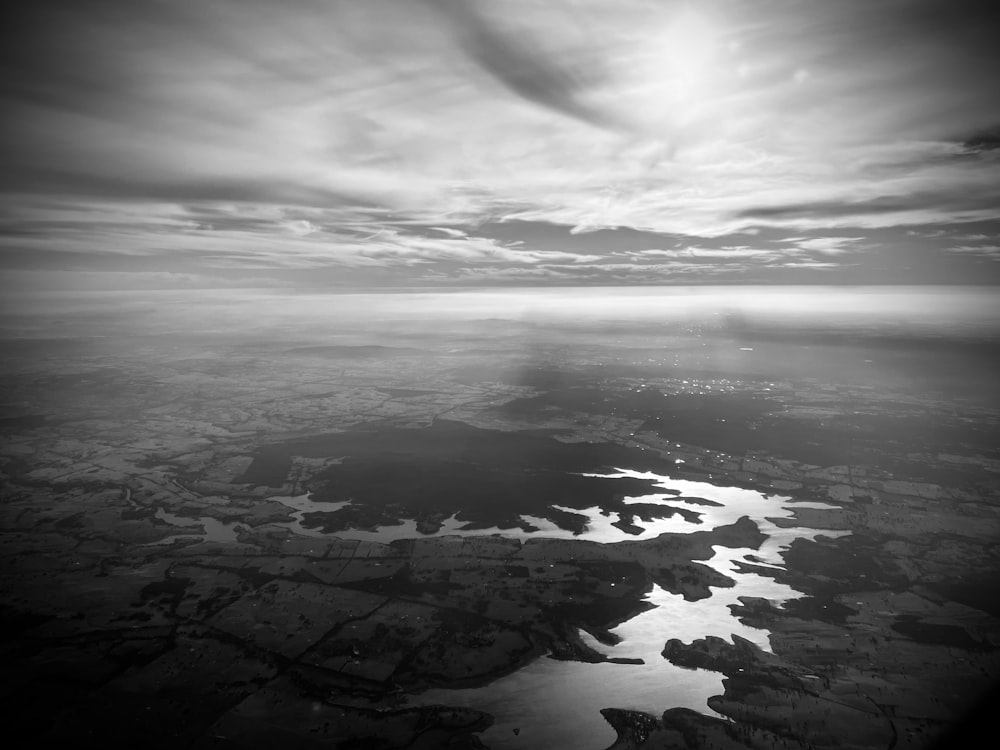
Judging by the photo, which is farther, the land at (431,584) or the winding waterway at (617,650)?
the winding waterway at (617,650)

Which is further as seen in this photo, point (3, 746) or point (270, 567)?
point (270, 567)

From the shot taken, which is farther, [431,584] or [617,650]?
[431,584]

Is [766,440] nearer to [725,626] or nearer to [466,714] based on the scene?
[725,626]

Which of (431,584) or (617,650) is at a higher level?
(617,650)

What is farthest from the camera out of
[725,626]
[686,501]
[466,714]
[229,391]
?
[229,391]

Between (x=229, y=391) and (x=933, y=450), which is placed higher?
(x=933, y=450)

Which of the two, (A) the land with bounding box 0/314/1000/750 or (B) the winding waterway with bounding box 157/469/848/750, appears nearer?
(A) the land with bounding box 0/314/1000/750

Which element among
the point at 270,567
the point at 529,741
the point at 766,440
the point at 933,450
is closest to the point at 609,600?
the point at 529,741

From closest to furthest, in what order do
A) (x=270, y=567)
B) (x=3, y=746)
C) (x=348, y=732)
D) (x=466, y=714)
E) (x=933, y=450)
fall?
(x=3, y=746), (x=348, y=732), (x=466, y=714), (x=270, y=567), (x=933, y=450)
